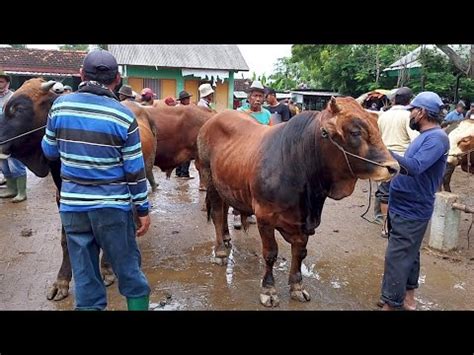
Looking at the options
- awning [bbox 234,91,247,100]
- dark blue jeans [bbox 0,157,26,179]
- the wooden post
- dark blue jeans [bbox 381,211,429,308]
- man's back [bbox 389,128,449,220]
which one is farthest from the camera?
awning [bbox 234,91,247,100]

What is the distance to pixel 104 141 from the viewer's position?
9.05 ft

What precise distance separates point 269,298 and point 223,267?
982 mm

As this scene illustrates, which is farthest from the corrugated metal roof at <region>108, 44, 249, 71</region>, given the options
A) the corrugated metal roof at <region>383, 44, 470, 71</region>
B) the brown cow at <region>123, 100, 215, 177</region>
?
the brown cow at <region>123, 100, 215, 177</region>

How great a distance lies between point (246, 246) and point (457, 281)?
8.04 ft

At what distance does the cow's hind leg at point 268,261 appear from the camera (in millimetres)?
4078

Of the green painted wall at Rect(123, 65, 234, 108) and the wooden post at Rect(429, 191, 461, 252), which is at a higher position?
the green painted wall at Rect(123, 65, 234, 108)

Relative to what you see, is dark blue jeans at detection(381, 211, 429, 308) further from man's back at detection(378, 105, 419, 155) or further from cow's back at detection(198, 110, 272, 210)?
man's back at detection(378, 105, 419, 155)

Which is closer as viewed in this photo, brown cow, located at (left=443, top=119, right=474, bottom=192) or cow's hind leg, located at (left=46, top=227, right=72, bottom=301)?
cow's hind leg, located at (left=46, top=227, right=72, bottom=301)

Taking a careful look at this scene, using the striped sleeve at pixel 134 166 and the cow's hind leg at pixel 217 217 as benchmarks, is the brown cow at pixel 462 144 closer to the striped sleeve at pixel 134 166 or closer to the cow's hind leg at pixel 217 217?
the cow's hind leg at pixel 217 217

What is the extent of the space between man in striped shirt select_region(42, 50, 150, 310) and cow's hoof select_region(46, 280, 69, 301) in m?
1.18

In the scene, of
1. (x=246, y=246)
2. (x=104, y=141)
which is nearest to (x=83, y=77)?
(x=104, y=141)

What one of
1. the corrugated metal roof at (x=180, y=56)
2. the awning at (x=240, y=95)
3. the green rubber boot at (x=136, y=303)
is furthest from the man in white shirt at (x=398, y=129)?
the awning at (x=240, y=95)

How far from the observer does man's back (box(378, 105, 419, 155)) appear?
6113 mm

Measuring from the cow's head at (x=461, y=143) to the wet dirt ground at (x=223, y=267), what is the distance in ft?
3.50
